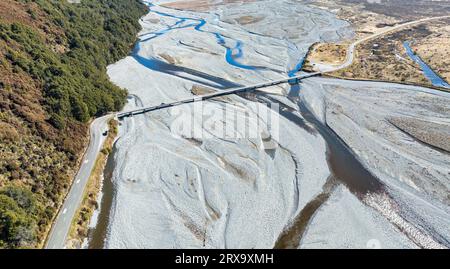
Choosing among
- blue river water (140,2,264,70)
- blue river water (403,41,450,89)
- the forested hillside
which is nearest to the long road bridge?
the forested hillside

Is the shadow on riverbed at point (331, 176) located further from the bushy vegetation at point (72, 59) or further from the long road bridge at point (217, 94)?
the bushy vegetation at point (72, 59)

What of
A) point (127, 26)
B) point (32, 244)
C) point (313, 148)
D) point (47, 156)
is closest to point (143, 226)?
point (32, 244)

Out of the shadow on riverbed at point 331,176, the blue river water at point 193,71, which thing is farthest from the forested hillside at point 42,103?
the shadow on riverbed at point 331,176

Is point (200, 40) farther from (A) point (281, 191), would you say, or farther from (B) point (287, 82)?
(A) point (281, 191)

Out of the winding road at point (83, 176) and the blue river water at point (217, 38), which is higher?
the blue river water at point (217, 38)

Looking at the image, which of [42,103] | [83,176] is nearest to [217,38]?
[42,103]
